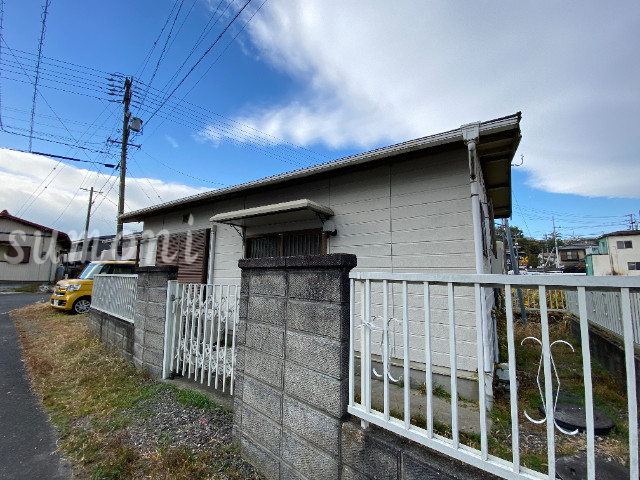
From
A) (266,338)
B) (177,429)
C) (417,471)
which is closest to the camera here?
(417,471)

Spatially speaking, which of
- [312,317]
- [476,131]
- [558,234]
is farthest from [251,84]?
[558,234]

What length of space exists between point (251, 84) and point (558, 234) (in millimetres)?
54695

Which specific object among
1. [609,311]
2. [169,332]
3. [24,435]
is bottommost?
[24,435]

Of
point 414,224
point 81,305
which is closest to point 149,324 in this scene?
point 414,224

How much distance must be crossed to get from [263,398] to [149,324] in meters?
2.64

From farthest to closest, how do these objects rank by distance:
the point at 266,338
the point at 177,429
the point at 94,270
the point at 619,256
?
the point at 619,256 → the point at 94,270 → the point at 177,429 → the point at 266,338

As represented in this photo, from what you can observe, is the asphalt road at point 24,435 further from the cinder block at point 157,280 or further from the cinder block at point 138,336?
the cinder block at point 157,280

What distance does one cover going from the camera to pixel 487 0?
13.0 ft

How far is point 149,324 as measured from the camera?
408 centimetres

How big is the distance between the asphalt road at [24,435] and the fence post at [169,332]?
112 centimetres

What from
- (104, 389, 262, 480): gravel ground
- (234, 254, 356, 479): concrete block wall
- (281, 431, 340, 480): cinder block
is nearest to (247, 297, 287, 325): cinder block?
(234, 254, 356, 479): concrete block wall

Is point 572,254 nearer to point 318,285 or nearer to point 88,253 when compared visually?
point 318,285

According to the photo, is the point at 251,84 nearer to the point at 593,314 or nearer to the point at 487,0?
the point at 487,0

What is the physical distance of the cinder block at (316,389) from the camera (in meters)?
1.75
